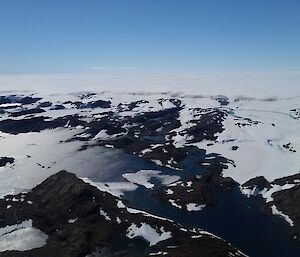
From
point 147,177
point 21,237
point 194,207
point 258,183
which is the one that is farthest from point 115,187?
point 258,183

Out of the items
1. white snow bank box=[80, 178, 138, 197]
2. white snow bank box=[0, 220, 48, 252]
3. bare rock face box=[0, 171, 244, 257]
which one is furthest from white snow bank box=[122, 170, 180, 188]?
white snow bank box=[0, 220, 48, 252]

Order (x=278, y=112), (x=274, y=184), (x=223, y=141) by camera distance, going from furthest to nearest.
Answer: (x=278, y=112) → (x=223, y=141) → (x=274, y=184)

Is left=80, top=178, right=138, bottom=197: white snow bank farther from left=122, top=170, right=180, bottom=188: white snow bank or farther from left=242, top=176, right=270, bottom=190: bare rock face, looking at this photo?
left=242, top=176, right=270, bottom=190: bare rock face

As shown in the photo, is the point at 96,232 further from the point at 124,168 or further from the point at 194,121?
the point at 194,121

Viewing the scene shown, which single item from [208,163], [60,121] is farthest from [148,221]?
[60,121]

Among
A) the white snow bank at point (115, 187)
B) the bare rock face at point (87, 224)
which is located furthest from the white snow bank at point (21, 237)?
the white snow bank at point (115, 187)

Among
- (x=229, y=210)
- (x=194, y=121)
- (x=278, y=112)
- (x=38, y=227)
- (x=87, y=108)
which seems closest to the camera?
(x=38, y=227)

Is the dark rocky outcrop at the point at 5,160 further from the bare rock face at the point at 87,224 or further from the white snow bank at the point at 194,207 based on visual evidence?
the white snow bank at the point at 194,207

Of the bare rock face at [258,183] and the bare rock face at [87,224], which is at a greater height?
the bare rock face at [258,183]
